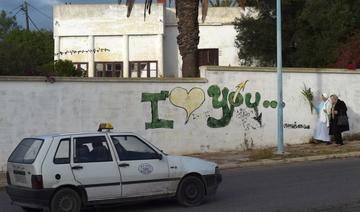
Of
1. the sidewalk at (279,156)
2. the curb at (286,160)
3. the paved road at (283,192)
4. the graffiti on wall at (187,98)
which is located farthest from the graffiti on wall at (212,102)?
the paved road at (283,192)

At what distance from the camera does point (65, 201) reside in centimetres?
961

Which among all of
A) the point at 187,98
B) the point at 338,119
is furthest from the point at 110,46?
the point at 338,119

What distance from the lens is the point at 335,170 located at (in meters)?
15.4

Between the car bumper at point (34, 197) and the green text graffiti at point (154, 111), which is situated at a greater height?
the green text graffiti at point (154, 111)

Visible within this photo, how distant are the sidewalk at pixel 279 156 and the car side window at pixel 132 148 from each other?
678 cm

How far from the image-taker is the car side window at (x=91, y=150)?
389 inches

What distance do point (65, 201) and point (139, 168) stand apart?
1.32 metres

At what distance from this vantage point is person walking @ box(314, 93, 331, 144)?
2144 centimetres

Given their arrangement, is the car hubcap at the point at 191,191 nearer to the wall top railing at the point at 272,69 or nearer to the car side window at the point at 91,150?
the car side window at the point at 91,150

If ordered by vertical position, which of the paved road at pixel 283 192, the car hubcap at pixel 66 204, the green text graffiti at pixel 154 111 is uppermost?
the green text graffiti at pixel 154 111

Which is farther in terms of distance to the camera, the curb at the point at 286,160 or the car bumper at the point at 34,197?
the curb at the point at 286,160

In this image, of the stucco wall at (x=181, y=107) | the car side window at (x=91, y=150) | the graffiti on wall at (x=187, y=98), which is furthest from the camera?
the graffiti on wall at (x=187, y=98)

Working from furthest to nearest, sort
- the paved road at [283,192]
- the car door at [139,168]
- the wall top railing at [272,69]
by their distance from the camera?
the wall top railing at [272,69] < the paved road at [283,192] < the car door at [139,168]

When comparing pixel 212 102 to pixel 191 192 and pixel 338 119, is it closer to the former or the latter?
pixel 338 119
